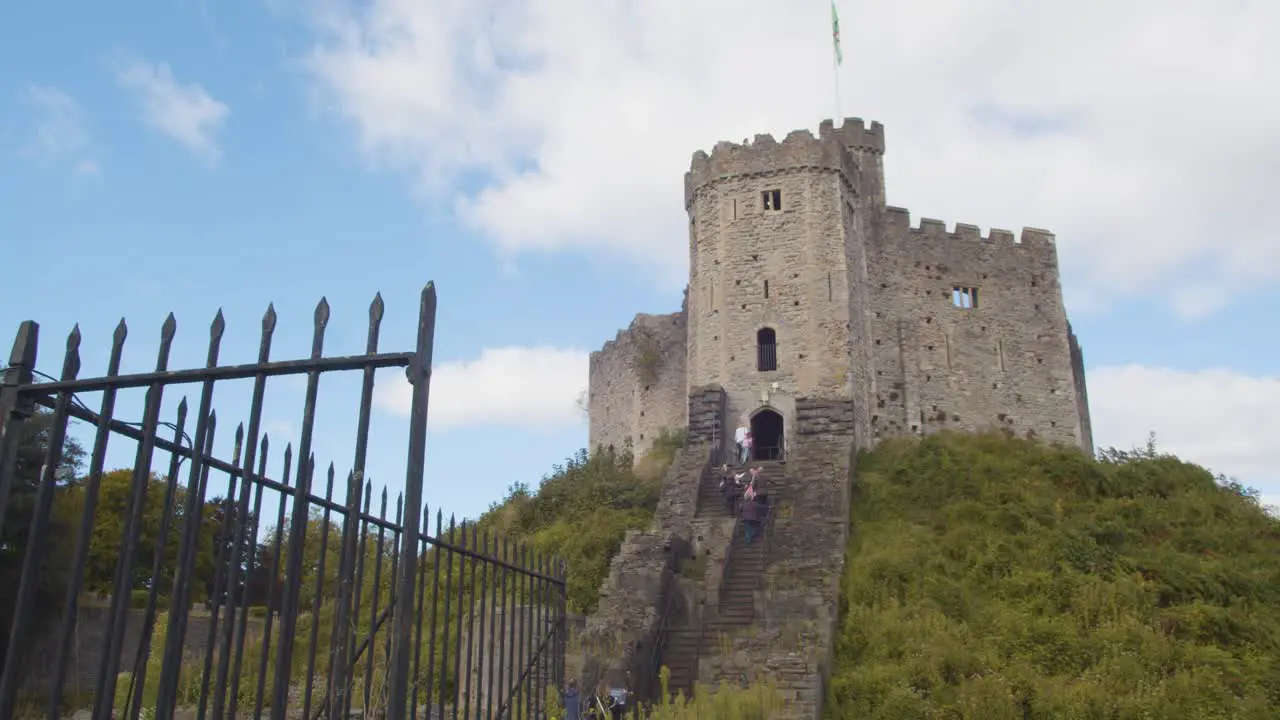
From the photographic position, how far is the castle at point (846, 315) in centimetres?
2486

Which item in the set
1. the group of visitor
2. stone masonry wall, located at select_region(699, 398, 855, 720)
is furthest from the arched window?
the group of visitor

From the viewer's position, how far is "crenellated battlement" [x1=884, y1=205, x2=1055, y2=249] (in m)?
28.6

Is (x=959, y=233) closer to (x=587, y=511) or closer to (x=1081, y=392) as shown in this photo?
(x=1081, y=392)

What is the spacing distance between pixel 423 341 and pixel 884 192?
88.5ft

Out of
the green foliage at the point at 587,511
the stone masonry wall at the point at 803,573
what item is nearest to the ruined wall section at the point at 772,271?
the stone masonry wall at the point at 803,573

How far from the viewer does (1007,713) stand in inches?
471

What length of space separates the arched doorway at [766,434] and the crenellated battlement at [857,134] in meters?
9.95

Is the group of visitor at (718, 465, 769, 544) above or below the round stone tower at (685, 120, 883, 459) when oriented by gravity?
below

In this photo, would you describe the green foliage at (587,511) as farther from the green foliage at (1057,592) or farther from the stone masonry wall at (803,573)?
the green foliage at (1057,592)

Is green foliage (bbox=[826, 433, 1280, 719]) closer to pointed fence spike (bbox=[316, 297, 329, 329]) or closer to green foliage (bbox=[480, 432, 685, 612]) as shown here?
green foliage (bbox=[480, 432, 685, 612])

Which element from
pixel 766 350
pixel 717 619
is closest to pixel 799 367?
pixel 766 350

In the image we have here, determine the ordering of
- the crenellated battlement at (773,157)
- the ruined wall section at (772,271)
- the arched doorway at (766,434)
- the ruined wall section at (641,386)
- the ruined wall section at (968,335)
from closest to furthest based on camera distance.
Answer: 1. the ruined wall section at (772,271)
2. the arched doorway at (766,434)
3. the crenellated battlement at (773,157)
4. the ruined wall section at (968,335)
5. the ruined wall section at (641,386)

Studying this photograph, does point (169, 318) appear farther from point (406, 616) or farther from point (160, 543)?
point (406, 616)

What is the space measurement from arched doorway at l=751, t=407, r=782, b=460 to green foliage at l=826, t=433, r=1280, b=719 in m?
3.39
